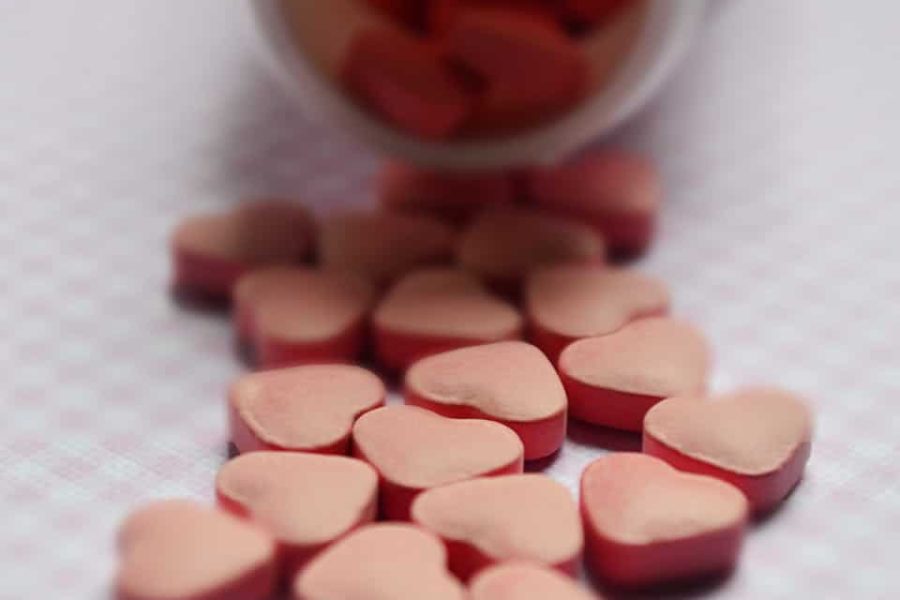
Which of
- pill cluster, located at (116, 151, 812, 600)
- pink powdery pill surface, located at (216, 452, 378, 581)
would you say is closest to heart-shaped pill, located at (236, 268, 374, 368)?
pill cluster, located at (116, 151, 812, 600)

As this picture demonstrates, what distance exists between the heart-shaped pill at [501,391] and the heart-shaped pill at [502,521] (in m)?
0.05

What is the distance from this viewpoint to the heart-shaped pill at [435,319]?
77 cm

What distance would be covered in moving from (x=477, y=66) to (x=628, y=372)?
239 mm

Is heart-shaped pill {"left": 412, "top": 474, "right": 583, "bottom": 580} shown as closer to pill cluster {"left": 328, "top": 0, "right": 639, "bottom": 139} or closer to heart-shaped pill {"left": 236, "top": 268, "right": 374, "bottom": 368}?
heart-shaped pill {"left": 236, "top": 268, "right": 374, "bottom": 368}

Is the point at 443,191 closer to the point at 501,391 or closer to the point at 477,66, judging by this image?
the point at 477,66

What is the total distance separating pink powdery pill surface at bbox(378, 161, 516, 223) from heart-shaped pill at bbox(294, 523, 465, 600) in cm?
31

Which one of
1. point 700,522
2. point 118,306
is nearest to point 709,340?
point 700,522

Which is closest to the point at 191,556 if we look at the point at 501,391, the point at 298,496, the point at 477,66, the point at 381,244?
the point at 298,496

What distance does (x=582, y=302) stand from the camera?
2.61 feet

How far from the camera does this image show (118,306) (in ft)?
2.75

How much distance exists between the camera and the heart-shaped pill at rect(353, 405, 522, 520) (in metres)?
0.67

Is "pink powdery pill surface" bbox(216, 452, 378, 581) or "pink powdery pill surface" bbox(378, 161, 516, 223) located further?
"pink powdery pill surface" bbox(378, 161, 516, 223)

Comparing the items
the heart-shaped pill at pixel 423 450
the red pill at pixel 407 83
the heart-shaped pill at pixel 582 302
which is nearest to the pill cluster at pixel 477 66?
the red pill at pixel 407 83

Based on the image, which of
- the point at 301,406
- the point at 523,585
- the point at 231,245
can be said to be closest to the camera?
the point at 523,585
